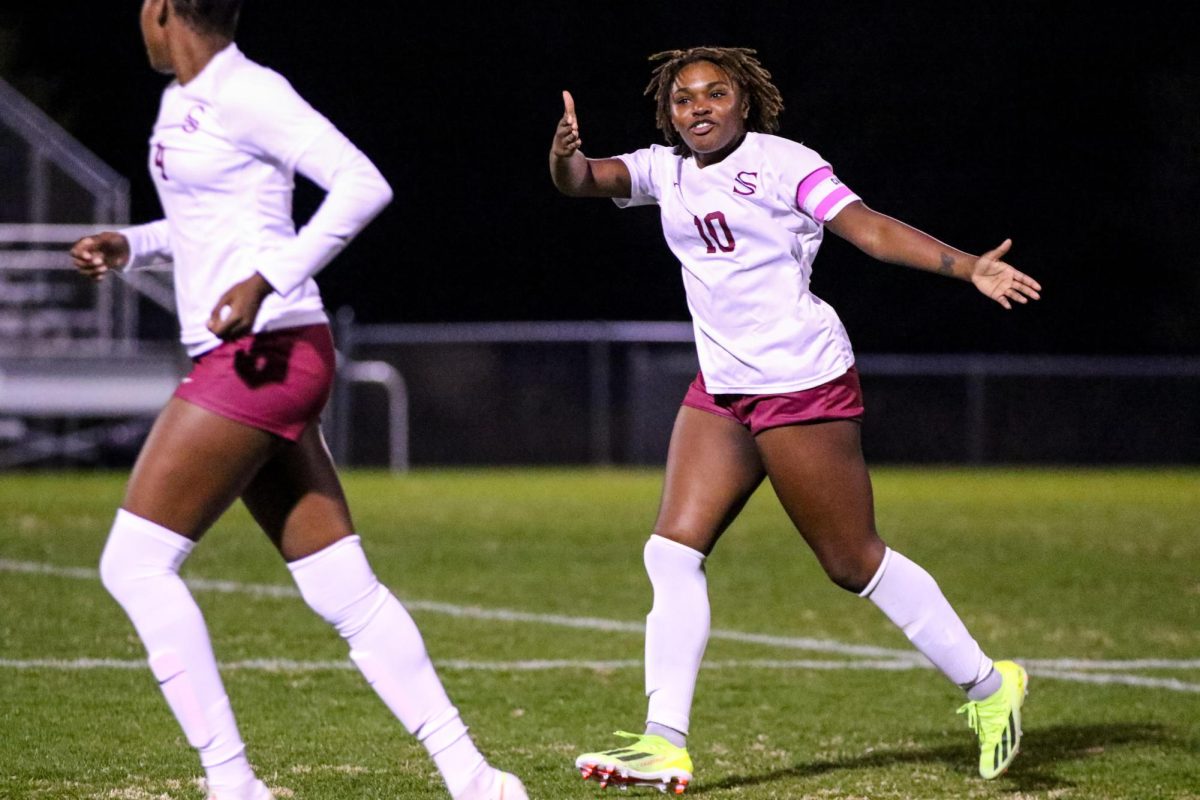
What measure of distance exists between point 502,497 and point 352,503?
2.07m

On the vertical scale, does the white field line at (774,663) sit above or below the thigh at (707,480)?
below

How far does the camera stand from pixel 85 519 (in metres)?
15.7

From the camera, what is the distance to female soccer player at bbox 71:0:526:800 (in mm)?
4734

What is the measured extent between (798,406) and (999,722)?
1269 millimetres

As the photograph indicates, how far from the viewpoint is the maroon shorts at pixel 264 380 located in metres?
4.84

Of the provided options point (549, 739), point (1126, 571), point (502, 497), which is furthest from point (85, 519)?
point (549, 739)

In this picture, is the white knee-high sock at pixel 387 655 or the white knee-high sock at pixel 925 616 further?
the white knee-high sock at pixel 925 616

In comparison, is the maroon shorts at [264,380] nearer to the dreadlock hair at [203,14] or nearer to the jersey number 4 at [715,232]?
the dreadlock hair at [203,14]

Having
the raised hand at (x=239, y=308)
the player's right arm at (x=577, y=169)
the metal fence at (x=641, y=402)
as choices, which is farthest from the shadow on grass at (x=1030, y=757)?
the metal fence at (x=641, y=402)

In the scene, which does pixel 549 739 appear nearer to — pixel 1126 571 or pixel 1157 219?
pixel 1126 571

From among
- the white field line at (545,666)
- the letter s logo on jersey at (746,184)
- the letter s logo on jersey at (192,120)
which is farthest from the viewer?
the white field line at (545,666)

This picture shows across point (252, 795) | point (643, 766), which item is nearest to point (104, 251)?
point (252, 795)

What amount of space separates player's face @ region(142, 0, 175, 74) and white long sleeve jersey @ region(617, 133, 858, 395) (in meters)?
1.69

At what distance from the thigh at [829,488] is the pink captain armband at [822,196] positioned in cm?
65
